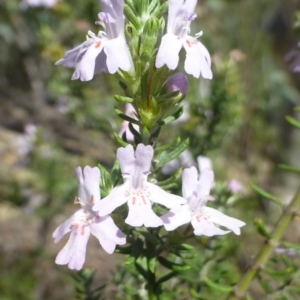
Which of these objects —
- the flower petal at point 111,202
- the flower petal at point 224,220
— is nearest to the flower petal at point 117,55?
the flower petal at point 111,202

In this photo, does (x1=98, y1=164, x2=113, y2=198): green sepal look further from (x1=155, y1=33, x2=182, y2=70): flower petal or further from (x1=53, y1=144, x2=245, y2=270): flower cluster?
(x1=155, y1=33, x2=182, y2=70): flower petal

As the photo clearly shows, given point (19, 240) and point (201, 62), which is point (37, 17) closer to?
point (19, 240)

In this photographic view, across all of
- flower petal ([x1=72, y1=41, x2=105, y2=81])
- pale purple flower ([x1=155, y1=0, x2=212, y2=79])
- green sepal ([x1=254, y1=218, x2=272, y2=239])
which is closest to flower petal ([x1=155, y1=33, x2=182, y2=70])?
pale purple flower ([x1=155, y1=0, x2=212, y2=79])

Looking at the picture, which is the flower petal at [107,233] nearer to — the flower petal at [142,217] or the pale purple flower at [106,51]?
the flower petal at [142,217]

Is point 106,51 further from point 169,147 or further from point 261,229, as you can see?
point 261,229

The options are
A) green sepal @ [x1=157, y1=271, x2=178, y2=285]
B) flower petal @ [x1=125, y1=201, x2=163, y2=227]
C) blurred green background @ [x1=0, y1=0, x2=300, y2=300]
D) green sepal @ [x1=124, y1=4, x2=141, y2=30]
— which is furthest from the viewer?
blurred green background @ [x1=0, y1=0, x2=300, y2=300]

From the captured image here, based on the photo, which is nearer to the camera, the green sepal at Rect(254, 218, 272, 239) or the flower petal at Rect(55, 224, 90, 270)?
the flower petal at Rect(55, 224, 90, 270)

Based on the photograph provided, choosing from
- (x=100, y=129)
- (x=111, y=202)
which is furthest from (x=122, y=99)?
(x=100, y=129)
